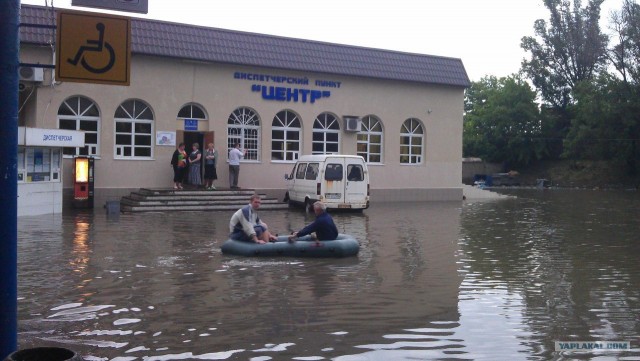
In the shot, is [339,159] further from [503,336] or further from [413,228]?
[503,336]

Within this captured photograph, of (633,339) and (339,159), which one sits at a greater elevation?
(339,159)

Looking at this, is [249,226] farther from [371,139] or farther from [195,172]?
[371,139]

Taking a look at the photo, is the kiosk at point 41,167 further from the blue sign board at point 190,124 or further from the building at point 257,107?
the blue sign board at point 190,124

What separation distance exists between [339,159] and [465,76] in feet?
42.6

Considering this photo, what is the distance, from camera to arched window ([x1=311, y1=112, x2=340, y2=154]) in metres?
30.5

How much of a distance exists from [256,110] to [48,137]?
10090 millimetres

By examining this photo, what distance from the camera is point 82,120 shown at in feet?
82.5

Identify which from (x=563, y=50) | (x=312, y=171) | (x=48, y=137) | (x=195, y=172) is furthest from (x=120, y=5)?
(x=563, y=50)

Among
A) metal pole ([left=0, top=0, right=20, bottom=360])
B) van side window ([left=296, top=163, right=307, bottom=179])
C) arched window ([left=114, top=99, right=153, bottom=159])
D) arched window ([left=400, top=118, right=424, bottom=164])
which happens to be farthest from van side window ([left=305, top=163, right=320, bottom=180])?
metal pole ([left=0, top=0, right=20, bottom=360])

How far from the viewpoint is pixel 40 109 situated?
24.1m

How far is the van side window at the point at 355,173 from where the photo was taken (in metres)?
24.9

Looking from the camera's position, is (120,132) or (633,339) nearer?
(633,339)

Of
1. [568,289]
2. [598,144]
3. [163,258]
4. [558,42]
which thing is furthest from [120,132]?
[558,42]
